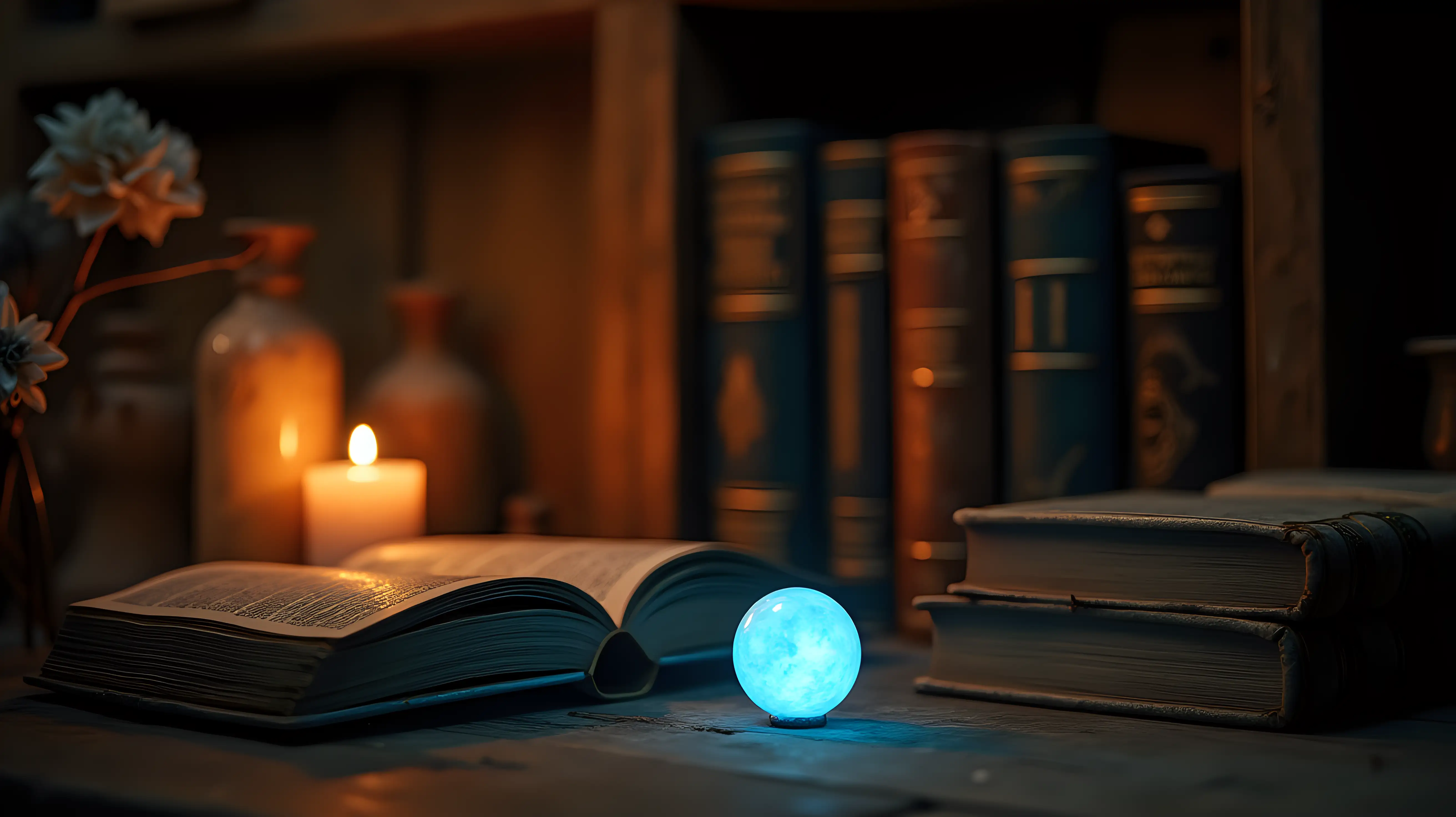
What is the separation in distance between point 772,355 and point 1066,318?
0.92 ft

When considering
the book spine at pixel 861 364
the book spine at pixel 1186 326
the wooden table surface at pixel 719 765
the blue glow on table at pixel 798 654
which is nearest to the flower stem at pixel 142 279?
the wooden table surface at pixel 719 765

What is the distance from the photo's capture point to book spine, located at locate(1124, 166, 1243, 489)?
117 centimetres

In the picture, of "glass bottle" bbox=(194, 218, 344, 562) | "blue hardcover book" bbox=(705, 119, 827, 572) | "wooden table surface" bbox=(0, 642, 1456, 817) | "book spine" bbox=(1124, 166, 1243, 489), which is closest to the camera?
"wooden table surface" bbox=(0, 642, 1456, 817)

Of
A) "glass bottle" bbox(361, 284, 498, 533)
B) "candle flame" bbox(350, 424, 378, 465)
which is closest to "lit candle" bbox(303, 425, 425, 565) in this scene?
"candle flame" bbox(350, 424, 378, 465)

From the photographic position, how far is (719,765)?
2.45 ft

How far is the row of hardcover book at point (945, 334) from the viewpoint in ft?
3.86

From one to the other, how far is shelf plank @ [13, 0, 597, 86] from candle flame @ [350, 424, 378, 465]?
47cm

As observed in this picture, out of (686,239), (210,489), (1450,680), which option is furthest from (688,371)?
(1450,680)

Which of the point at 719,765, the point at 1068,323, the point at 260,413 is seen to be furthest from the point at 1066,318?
the point at 260,413

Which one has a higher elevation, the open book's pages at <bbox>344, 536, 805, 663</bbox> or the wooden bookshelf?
the wooden bookshelf

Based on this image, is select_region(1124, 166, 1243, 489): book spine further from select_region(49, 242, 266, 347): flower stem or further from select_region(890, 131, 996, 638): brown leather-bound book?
select_region(49, 242, 266, 347): flower stem

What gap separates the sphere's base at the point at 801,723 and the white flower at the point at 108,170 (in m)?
0.76

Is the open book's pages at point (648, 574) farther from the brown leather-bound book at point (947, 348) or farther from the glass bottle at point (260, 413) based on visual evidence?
the glass bottle at point (260, 413)

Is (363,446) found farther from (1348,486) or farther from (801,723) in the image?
(1348,486)
